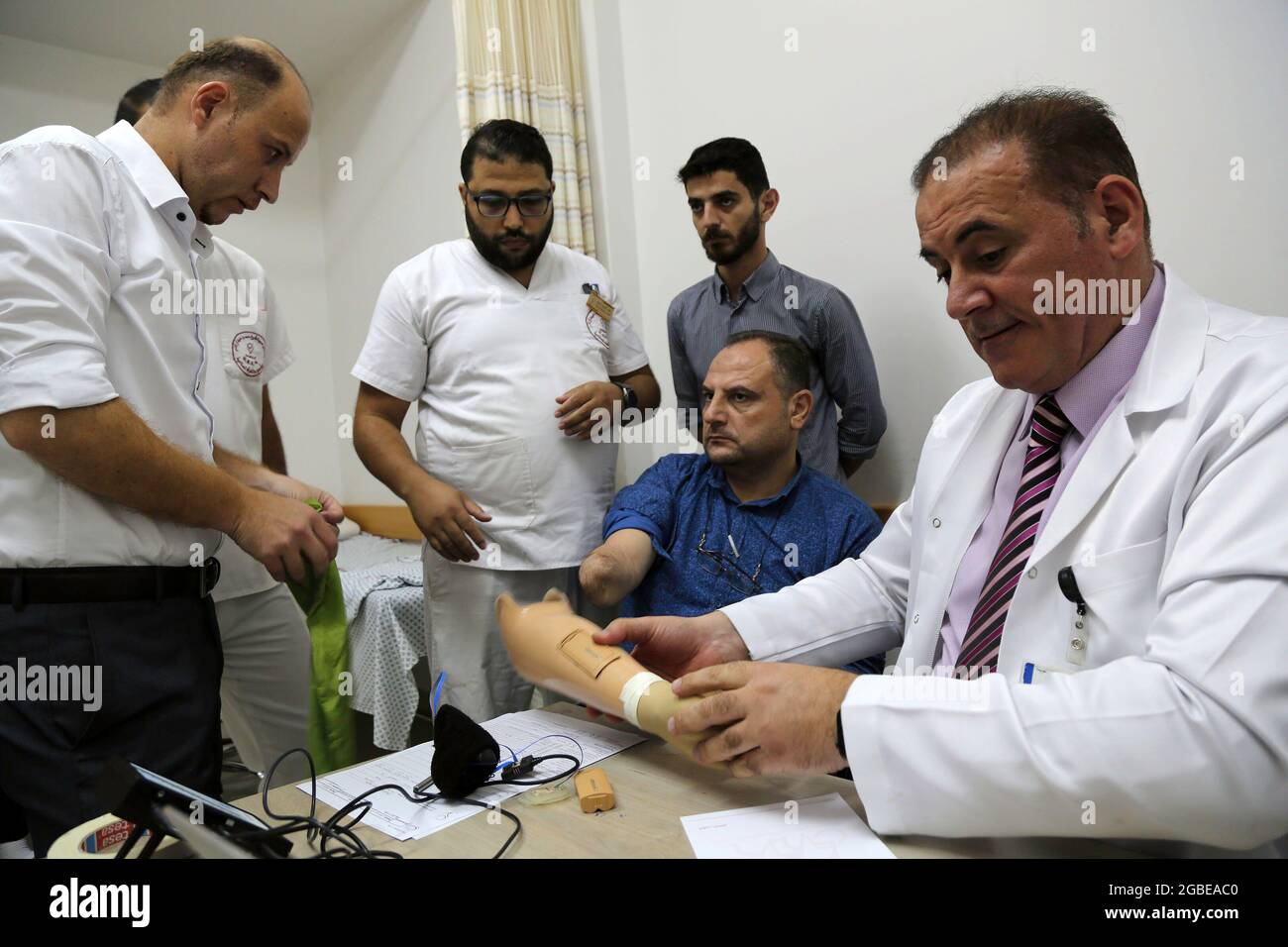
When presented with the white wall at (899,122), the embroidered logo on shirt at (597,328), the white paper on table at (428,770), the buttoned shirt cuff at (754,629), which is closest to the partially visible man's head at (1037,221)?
the buttoned shirt cuff at (754,629)

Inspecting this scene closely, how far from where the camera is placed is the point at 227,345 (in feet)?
5.66

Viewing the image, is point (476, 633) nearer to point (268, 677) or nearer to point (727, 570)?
point (268, 677)

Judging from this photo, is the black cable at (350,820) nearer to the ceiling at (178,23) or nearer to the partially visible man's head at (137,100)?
the partially visible man's head at (137,100)

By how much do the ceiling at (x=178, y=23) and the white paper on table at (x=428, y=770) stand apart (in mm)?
3725

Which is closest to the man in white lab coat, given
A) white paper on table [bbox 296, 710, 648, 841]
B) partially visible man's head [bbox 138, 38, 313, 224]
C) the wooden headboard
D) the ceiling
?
white paper on table [bbox 296, 710, 648, 841]

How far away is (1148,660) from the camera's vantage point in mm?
756

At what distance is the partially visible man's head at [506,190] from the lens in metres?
1.95

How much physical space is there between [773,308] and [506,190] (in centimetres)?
82

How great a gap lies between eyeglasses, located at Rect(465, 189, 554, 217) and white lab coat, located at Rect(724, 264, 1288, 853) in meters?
1.40

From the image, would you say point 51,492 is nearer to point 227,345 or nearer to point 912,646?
point 227,345

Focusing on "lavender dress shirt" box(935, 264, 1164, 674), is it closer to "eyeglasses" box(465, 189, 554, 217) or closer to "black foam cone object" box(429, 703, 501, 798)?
"black foam cone object" box(429, 703, 501, 798)

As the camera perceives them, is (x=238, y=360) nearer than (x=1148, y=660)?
No

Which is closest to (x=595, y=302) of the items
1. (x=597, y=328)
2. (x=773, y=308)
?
(x=597, y=328)

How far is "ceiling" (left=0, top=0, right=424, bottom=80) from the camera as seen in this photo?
3506 millimetres
